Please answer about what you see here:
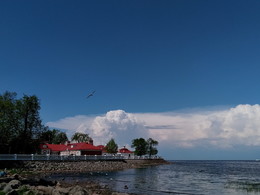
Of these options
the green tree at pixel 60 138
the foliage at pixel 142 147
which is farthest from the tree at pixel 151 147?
the green tree at pixel 60 138

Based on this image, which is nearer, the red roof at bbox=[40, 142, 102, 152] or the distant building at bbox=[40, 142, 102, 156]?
the distant building at bbox=[40, 142, 102, 156]

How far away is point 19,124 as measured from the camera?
58719 mm

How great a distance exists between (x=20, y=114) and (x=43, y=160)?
1363 centimetres

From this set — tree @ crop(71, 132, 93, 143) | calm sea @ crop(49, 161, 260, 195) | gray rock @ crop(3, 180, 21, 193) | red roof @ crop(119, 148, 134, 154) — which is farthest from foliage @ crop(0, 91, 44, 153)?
tree @ crop(71, 132, 93, 143)

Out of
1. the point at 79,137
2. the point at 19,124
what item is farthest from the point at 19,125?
the point at 79,137

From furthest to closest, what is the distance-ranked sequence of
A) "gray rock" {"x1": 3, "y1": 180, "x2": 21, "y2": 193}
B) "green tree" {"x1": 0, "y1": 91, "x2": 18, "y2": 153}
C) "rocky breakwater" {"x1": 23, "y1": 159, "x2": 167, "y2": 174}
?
"green tree" {"x1": 0, "y1": 91, "x2": 18, "y2": 153}
"rocky breakwater" {"x1": 23, "y1": 159, "x2": 167, "y2": 174}
"gray rock" {"x1": 3, "y1": 180, "x2": 21, "y2": 193}

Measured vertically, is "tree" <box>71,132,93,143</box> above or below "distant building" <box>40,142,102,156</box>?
above

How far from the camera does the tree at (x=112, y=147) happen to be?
101700 millimetres

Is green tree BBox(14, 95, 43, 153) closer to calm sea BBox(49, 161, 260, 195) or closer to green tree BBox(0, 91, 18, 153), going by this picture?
green tree BBox(0, 91, 18, 153)

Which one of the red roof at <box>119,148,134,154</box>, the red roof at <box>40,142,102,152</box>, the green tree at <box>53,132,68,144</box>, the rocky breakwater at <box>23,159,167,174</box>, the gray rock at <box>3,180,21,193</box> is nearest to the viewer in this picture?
the gray rock at <box>3,180,21,193</box>

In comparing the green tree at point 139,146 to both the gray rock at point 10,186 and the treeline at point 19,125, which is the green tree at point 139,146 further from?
the gray rock at point 10,186

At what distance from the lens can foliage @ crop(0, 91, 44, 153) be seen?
5506cm

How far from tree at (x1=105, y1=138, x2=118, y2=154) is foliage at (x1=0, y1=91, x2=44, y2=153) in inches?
1656

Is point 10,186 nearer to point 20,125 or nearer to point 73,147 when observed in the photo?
point 20,125
